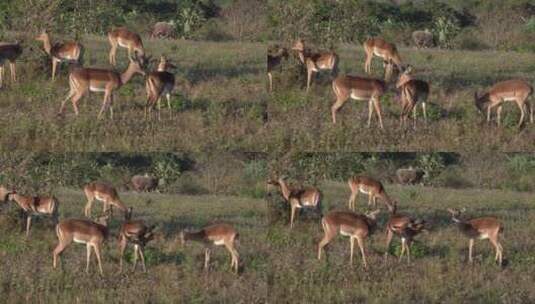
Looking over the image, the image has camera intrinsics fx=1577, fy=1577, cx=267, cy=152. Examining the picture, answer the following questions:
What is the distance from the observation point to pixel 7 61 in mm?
18984

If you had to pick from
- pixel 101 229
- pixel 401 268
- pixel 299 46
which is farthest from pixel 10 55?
pixel 401 268

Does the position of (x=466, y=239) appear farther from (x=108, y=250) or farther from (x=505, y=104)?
(x=108, y=250)

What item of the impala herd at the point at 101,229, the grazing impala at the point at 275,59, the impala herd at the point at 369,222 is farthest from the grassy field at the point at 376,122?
the impala herd at the point at 101,229

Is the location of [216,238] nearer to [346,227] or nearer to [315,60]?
[346,227]

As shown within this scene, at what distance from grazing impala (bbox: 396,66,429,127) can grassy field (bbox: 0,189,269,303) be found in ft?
6.53

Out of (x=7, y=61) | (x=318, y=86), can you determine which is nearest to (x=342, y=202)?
(x=318, y=86)

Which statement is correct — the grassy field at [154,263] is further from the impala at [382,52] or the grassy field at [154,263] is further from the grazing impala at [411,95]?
the impala at [382,52]

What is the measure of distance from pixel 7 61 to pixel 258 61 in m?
3.04

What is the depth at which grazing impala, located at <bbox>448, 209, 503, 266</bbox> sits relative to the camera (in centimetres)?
1808

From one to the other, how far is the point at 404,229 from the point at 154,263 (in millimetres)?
2846

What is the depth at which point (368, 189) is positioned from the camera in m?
18.6

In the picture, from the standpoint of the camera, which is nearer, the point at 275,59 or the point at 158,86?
the point at 158,86

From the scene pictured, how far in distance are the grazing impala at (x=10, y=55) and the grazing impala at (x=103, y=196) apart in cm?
165

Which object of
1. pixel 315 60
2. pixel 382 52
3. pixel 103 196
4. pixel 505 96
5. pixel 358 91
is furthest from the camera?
pixel 382 52
